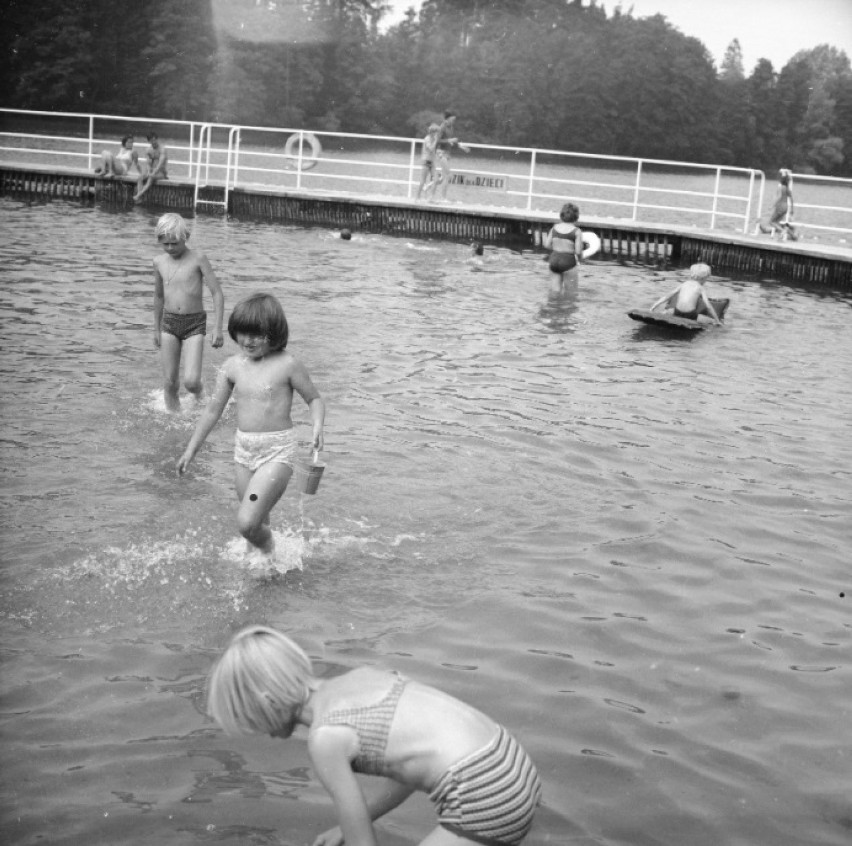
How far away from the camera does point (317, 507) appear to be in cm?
721

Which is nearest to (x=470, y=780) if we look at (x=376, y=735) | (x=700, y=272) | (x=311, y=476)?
(x=376, y=735)

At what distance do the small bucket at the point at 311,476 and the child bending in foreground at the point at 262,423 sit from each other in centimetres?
15

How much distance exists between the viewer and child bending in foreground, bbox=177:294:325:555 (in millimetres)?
5719

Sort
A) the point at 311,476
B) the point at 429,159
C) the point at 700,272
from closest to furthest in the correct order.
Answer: the point at 311,476
the point at 700,272
the point at 429,159

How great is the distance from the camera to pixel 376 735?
2.91 meters

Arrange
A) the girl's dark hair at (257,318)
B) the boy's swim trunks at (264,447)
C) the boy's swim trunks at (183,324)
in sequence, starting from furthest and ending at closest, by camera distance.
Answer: the boy's swim trunks at (183,324) → the boy's swim trunks at (264,447) → the girl's dark hair at (257,318)

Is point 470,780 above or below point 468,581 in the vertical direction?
above

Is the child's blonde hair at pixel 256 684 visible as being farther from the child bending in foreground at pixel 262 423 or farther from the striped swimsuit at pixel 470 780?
the child bending in foreground at pixel 262 423

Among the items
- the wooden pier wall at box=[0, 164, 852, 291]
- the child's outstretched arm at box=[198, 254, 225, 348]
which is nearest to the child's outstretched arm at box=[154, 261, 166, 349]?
the child's outstretched arm at box=[198, 254, 225, 348]

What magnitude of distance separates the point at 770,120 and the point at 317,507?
71.3ft

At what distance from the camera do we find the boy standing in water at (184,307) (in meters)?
8.43

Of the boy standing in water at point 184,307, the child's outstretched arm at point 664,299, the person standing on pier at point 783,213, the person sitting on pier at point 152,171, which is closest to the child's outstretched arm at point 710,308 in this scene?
the child's outstretched arm at point 664,299

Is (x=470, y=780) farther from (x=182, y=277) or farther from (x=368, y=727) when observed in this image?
(x=182, y=277)

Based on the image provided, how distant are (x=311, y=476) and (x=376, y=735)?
2.76 m
